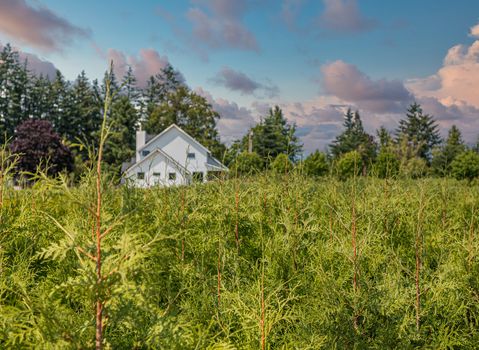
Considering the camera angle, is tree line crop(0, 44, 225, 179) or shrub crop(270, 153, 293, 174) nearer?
shrub crop(270, 153, 293, 174)

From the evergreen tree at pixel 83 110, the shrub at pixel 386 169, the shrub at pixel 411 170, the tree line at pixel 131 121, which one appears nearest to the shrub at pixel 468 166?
the tree line at pixel 131 121

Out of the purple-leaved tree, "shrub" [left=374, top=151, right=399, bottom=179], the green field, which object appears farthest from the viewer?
the purple-leaved tree

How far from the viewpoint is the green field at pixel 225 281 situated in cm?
211

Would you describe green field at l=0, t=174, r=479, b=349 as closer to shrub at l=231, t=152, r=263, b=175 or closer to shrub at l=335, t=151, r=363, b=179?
shrub at l=231, t=152, r=263, b=175

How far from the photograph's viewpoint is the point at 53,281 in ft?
15.9

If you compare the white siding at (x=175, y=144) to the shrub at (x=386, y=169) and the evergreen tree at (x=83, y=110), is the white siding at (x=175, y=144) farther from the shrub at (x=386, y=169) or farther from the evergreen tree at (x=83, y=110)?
the shrub at (x=386, y=169)

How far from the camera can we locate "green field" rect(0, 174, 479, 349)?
6.91ft

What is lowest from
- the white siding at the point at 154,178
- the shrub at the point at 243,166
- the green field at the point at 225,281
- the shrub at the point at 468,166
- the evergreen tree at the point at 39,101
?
the green field at the point at 225,281

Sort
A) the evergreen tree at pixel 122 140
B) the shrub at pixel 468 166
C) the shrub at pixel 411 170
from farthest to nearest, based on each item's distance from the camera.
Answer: the evergreen tree at pixel 122 140
the shrub at pixel 468 166
the shrub at pixel 411 170

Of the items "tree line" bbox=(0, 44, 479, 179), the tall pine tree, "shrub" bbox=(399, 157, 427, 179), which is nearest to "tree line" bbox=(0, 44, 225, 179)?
"tree line" bbox=(0, 44, 479, 179)

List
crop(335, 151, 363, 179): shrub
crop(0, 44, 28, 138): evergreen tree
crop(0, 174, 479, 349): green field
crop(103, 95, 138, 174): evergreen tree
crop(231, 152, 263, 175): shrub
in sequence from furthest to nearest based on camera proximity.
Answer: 1. crop(0, 44, 28, 138): evergreen tree
2. crop(103, 95, 138, 174): evergreen tree
3. crop(231, 152, 263, 175): shrub
4. crop(335, 151, 363, 179): shrub
5. crop(0, 174, 479, 349): green field

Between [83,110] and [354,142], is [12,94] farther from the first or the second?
[354,142]

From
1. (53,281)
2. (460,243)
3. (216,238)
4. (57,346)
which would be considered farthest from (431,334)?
(53,281)

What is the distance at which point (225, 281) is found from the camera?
4.54 metres
